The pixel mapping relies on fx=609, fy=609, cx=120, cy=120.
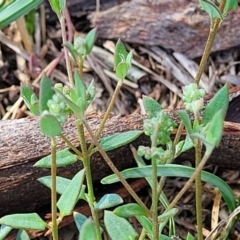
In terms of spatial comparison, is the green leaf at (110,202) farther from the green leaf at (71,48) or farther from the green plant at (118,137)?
the green leaf at (71,48)

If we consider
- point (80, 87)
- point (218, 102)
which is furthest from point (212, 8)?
point (80, 87)

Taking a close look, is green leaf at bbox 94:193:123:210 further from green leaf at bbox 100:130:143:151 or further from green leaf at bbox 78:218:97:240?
green leaf at bbox 78:218:97:240

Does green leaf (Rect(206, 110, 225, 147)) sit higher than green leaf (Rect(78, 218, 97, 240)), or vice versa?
green leaf (Rect(206, 110, 225, 147))

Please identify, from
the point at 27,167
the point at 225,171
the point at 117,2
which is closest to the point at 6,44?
the point at 117,2

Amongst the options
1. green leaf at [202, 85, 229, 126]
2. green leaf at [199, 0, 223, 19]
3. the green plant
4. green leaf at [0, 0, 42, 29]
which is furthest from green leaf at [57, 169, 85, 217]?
green leaf at [0, 0, 42, 29]

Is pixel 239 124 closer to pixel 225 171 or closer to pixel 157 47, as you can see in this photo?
pixel 225 171

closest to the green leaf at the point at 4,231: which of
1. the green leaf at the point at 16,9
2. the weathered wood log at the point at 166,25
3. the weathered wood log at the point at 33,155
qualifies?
the weathered wood log at the point at 33,155

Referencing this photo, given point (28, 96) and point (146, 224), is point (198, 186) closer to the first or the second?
point (146, 224)
